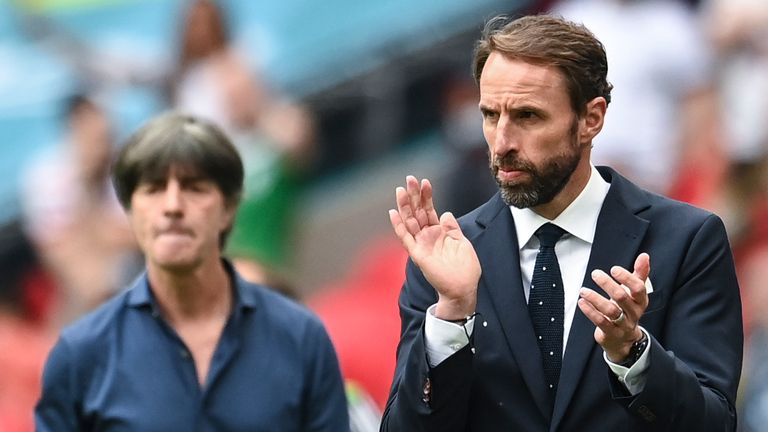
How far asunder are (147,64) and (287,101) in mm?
1024

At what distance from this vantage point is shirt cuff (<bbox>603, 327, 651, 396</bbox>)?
3.74m

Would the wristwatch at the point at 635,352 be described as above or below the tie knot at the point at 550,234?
below

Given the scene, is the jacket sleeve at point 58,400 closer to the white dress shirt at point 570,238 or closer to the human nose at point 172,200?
the human nose at point 172,200

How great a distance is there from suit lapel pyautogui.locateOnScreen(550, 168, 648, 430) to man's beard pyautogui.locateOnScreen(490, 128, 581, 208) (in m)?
0.14

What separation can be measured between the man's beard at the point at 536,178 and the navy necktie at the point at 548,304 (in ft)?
→ 0.36

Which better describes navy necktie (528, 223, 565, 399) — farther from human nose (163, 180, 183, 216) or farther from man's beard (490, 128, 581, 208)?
human nose (163, 180, 183, 216)

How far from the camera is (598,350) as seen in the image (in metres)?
3.92

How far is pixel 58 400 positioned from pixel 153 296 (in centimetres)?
46

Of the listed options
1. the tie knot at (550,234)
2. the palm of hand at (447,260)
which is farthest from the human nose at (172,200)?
the tie knot at (550,234)

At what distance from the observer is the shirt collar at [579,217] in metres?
4.07

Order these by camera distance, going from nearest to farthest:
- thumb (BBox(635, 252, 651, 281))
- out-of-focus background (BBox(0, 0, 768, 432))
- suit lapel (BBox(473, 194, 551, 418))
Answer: thumb (BBox(635, 252, 651, 281))
suit lapel (BBox(473, 194, 551, 418))
out-of-focus background (BBox(0, 0, 768, 432))

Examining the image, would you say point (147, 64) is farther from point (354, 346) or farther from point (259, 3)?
point (354, 346)

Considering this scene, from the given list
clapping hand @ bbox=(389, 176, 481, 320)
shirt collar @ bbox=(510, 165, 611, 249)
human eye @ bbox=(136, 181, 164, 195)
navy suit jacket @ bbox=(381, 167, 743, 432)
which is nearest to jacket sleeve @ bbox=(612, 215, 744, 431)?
navy suit jacket @ bbox=(381, 167, 743, 432)

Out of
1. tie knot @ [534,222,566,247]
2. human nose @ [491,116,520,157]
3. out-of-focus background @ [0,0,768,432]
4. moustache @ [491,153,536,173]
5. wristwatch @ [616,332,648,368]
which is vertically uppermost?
human nose @ [491,116,520,157]
